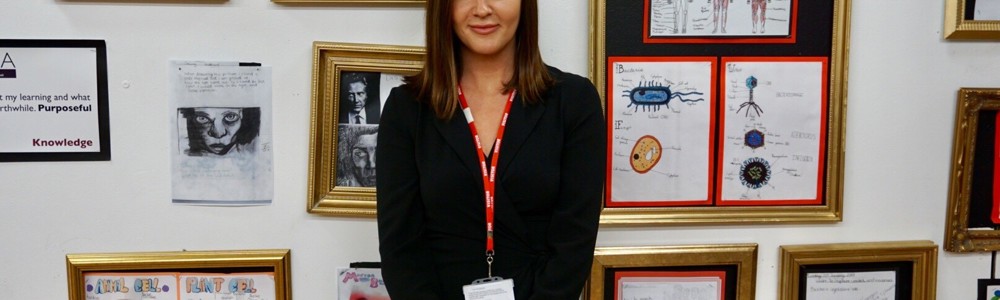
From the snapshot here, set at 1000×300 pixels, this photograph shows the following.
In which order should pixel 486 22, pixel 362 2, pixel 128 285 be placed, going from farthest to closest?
pixel 128 285, pixel 362 2, pixel 486 22

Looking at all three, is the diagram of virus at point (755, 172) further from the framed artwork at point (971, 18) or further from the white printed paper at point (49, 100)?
the white printed paper at point (49, 100)

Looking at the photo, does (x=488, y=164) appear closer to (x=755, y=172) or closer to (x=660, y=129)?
(x=660, y=129)

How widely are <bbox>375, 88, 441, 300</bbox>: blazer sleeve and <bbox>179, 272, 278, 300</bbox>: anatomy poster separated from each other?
45 centimetres

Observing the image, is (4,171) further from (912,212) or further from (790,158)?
(912,212)

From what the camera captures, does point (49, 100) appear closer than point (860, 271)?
Yes

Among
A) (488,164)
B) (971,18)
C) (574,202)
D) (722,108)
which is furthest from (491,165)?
(971,18)

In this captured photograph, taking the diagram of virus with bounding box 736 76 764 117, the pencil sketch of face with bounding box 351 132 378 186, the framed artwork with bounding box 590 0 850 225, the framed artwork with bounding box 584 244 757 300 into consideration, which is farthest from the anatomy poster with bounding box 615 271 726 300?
the pencil sketch of face with bounding box 351 132 378 186

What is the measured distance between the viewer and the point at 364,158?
4.42 feet

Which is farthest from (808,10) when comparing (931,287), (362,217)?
(362,217)

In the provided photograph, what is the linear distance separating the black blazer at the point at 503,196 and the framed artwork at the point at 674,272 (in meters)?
0.35

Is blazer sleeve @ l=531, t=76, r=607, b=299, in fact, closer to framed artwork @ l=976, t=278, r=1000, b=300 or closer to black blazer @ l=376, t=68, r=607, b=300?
black blazer @ l=376, t=68, r=607, b=300

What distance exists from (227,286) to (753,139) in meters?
1.15

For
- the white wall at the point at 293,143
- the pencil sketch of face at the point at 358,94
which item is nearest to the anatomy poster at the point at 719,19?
the white wall at the point at 293,143

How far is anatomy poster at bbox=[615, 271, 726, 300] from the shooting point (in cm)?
140
